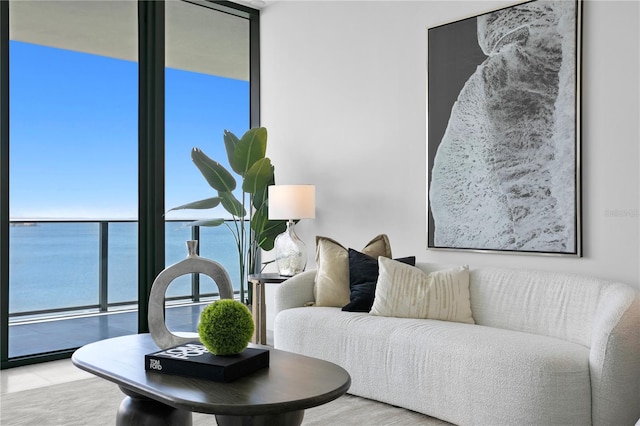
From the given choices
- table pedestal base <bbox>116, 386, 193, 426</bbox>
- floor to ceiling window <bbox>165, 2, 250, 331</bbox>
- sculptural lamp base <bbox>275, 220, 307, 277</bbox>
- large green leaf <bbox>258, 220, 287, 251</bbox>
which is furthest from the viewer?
floor to ceiling window <bbox>165, 2, 250, 331</bbox>

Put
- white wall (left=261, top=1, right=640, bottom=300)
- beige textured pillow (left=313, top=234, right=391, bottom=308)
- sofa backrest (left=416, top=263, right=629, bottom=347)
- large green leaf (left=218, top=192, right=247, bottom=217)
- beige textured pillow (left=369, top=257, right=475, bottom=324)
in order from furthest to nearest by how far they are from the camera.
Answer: large green leaf (left=218, top=192, right=247, bottom=217), beige textured pillow (left=313, top=234, right=391, bottom=308), beige textured pillow (left=369, top=257, right=475, bottom=324), white wall (left=261, top=1, right=640, bottom=300), sofa backrest (left=416, top=263, right=629, bottom=347)

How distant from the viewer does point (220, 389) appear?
6.47ft

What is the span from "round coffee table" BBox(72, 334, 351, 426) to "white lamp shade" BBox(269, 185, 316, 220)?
199 cm

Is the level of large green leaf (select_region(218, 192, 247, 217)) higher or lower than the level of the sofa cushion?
higher

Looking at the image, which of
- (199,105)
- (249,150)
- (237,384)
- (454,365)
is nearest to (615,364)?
(454,365)

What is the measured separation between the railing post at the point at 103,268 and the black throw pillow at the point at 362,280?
232 cm

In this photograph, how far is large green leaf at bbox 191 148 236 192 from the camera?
4828 millimetres

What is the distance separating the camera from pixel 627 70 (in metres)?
3.28

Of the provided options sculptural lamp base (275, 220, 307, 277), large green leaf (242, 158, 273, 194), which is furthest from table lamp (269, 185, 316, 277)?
large green leaf (242, 158, 273, 194)

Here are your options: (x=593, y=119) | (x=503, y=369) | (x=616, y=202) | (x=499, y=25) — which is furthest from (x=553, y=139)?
(x=503, y=369)

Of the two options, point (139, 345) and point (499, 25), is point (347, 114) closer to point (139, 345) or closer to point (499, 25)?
point (499, 25)

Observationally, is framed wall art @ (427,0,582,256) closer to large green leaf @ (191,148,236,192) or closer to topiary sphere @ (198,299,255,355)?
large green leaf @ (191,148,236,192)

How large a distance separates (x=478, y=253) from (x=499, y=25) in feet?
4.67

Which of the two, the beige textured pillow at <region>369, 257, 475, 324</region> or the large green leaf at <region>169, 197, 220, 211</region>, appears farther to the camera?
the large green leaf at <region>169, 197, 220, 211</region>
